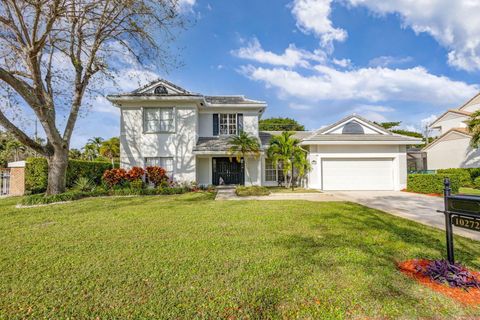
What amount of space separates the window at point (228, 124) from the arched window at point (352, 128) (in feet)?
26.5

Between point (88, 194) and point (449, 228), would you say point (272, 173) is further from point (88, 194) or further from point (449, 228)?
point (449, 228)

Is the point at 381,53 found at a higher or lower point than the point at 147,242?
higher

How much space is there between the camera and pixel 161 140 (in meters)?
15.9

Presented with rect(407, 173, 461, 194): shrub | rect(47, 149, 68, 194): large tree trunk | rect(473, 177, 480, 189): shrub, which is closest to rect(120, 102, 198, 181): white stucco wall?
rect(47, 149, 68, 194): large tree trunk

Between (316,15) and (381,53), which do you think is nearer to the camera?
(316,15)

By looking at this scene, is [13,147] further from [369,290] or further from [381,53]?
[381,53]

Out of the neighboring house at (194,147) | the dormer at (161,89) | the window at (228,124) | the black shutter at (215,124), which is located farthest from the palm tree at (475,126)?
the dormer at (161,89)

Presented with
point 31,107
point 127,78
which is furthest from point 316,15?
point 31,107

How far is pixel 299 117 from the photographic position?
48.4 metres

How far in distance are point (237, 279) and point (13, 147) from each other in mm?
38490

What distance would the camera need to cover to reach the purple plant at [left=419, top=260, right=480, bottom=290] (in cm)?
326

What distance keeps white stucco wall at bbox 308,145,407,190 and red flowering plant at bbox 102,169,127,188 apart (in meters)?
12.5

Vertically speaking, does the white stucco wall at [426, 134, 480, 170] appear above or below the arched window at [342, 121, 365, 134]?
below

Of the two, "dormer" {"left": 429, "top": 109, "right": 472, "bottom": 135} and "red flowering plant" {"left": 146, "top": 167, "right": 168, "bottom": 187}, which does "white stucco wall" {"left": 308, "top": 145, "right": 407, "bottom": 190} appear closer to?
"red flowering plant" {"left": 146, "top": 167, "right": 168, "bottom": 187}
